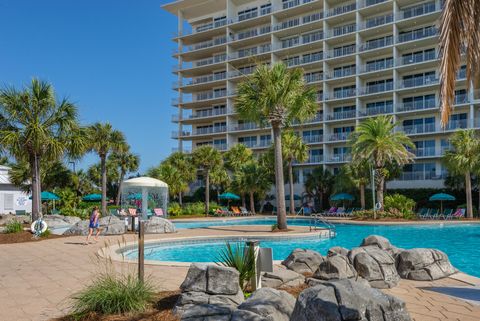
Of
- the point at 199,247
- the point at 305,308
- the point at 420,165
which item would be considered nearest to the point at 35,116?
the point at 199,247

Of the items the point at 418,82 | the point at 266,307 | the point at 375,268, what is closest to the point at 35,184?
the point at 375,268

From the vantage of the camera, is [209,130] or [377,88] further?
[209,130]

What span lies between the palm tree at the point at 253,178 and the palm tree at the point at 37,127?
20958 mm

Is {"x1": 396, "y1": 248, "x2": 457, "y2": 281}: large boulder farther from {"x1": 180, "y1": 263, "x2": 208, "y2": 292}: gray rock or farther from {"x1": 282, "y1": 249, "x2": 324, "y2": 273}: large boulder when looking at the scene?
{"x1": 180, "y1": 263, "x2": 208, "y2": 292}: gray rock

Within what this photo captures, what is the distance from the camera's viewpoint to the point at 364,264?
737cm

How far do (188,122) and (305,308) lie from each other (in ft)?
180

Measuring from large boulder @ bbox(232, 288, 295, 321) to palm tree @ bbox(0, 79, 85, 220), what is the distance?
1472 cm

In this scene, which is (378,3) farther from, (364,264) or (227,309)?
(227,309)

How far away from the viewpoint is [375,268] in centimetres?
730

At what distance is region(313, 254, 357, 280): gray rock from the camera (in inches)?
265

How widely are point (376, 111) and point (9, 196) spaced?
3357 centimetres

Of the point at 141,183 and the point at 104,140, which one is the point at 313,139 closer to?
the point at 104,140

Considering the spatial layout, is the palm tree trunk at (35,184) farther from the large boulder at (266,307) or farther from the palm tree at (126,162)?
the palm tree at (126,162)

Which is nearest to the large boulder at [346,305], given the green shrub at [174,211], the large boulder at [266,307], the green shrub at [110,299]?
the large boulder at [266,307]
